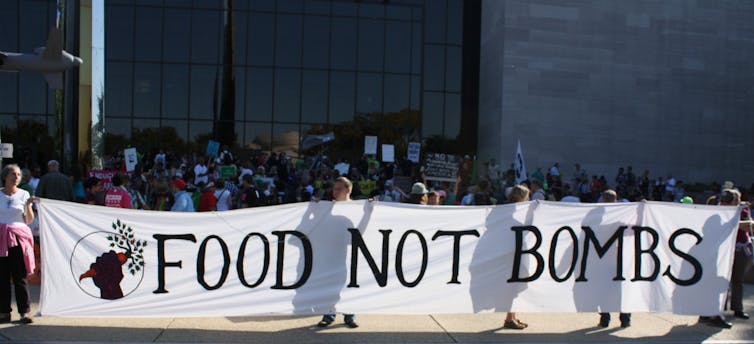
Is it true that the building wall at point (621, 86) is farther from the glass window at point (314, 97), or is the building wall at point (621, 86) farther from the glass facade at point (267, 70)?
the glass window at point (314, 97)

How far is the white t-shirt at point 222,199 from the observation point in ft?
35.3

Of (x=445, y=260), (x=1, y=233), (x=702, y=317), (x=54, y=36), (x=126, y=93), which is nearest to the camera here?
(x=1, y=233)

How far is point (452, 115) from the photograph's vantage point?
29719 millimetres

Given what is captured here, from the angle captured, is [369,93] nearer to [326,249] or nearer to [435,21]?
[435,21]

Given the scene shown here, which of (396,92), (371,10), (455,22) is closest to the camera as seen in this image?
(371,10)

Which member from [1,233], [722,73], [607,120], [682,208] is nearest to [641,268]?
[682,208]

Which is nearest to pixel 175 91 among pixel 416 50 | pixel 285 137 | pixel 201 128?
pixel 201 128

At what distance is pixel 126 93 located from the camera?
1078 inches

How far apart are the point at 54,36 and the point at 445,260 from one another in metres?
5.88

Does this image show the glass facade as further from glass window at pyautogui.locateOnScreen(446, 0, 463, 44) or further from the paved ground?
the paved ground

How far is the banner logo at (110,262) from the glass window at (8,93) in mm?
24456

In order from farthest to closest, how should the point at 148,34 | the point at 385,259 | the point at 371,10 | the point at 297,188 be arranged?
the point at 371,10
the point at 148,34
the point at 297,188
the point at 385,259

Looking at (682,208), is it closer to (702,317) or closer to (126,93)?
(702,317)

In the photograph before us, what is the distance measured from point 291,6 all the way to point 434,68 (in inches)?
281
